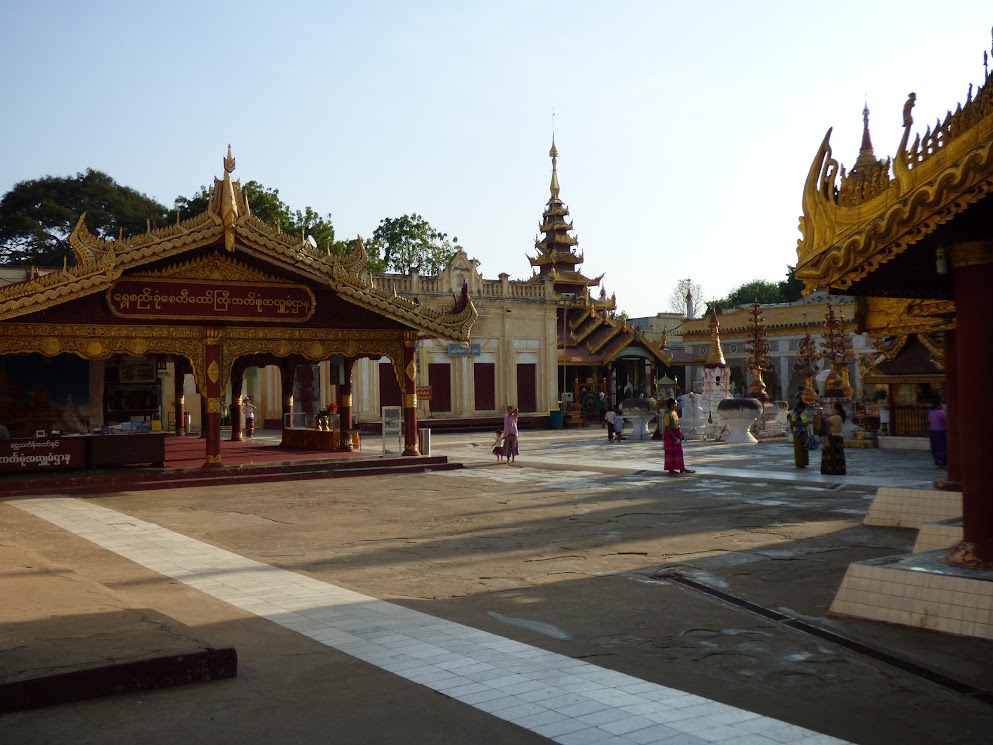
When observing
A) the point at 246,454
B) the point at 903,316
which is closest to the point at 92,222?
the point at 246,454

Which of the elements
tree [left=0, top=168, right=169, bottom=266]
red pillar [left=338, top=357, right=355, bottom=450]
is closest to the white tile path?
red pillar [left=338, top=357, right=355, bottom=450]

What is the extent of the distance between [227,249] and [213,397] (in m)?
3.07

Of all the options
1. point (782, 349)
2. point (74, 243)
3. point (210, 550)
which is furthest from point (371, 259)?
point (210, 550)

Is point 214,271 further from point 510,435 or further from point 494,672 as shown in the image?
point 494,672

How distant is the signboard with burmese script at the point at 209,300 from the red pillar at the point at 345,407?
4.00 m

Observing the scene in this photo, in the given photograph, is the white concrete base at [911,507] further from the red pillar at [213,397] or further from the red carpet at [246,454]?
the red pillar at [213,397]

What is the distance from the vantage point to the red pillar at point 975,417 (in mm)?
7016

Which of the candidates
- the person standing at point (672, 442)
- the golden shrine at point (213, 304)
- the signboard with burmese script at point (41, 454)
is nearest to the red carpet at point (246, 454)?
the golden shrine at point (213, 304)

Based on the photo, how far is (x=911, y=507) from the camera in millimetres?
11688

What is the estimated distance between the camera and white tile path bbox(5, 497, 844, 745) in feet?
15.8

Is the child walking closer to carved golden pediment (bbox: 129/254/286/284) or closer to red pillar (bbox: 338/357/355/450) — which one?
red pillar (bbox: 338/357/355/450)

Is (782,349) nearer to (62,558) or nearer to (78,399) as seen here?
(78,399)

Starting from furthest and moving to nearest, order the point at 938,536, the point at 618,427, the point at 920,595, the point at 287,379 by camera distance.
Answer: the point at 618,427 < the point at 287,379 < the point at 938,536 < the point at 920,595

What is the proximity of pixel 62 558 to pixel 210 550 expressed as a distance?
1.57 m
